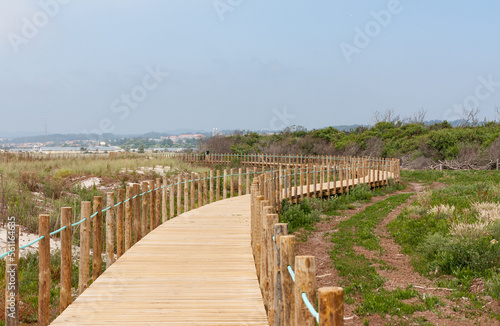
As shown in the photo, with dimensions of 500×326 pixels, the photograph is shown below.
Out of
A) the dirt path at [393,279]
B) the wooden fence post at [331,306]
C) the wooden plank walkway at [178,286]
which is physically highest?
the wooden fence post at [331,306]

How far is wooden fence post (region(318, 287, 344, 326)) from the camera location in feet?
7.88

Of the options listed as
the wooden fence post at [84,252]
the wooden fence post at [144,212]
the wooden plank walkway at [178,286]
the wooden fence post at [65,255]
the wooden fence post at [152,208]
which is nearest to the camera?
the wooden plank walkway at [178,286]

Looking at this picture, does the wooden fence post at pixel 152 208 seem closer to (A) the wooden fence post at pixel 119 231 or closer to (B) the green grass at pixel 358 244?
(A) the wooden fence post at pixel 119 231

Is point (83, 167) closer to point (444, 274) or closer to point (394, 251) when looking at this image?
point (394, 251)

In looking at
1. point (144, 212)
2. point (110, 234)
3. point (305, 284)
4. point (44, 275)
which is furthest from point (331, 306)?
point (144, 212)

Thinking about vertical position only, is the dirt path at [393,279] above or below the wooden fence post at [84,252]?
below

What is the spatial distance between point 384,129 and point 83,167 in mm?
33975

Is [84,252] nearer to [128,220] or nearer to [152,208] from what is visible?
[128,220]

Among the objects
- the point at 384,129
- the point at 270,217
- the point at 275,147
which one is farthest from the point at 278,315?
the point at 384,129

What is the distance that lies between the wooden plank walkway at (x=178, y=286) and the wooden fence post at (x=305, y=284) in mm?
1632

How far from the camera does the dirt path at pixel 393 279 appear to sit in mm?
5891

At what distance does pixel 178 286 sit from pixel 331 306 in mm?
3771

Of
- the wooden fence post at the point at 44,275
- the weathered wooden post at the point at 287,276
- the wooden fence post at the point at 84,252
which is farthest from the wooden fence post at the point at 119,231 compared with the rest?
the weathered wooden post at the point at 287,276

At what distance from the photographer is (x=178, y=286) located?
229 inches
